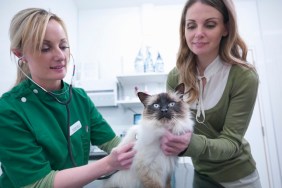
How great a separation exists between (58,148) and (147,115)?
1.48ft

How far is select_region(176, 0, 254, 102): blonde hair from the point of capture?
111cm

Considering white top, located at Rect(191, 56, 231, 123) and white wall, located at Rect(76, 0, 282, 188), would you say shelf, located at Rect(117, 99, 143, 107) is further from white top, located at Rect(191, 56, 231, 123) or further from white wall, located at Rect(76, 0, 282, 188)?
white top, located at Rect(191, 56, 231, 123)

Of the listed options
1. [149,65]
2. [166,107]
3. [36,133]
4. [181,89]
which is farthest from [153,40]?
[36,133]

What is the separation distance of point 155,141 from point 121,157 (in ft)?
0.62

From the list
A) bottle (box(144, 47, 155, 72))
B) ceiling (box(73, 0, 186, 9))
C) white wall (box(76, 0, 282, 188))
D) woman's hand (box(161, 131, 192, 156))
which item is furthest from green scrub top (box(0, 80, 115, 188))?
ceiling (box(73, 0, 186, 9))

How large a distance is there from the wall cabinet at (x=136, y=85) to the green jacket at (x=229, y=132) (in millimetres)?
2030

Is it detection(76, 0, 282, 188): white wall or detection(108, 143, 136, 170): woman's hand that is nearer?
detection(108, 143, 136, 170): woman's hand

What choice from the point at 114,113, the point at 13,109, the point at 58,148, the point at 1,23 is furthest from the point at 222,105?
the point at 114,113

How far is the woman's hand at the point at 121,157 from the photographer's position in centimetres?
94

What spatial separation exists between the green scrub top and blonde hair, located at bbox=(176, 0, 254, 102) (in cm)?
63

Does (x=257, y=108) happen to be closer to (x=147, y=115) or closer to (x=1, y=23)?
(x=147, y=115)

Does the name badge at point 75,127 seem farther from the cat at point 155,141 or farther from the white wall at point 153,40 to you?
the white wall at point 153,40

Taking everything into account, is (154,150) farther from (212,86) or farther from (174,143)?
(212,86)

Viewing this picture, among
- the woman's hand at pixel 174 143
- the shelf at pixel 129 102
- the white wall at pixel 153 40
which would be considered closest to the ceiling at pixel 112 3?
the white wall at pixel 153 40
